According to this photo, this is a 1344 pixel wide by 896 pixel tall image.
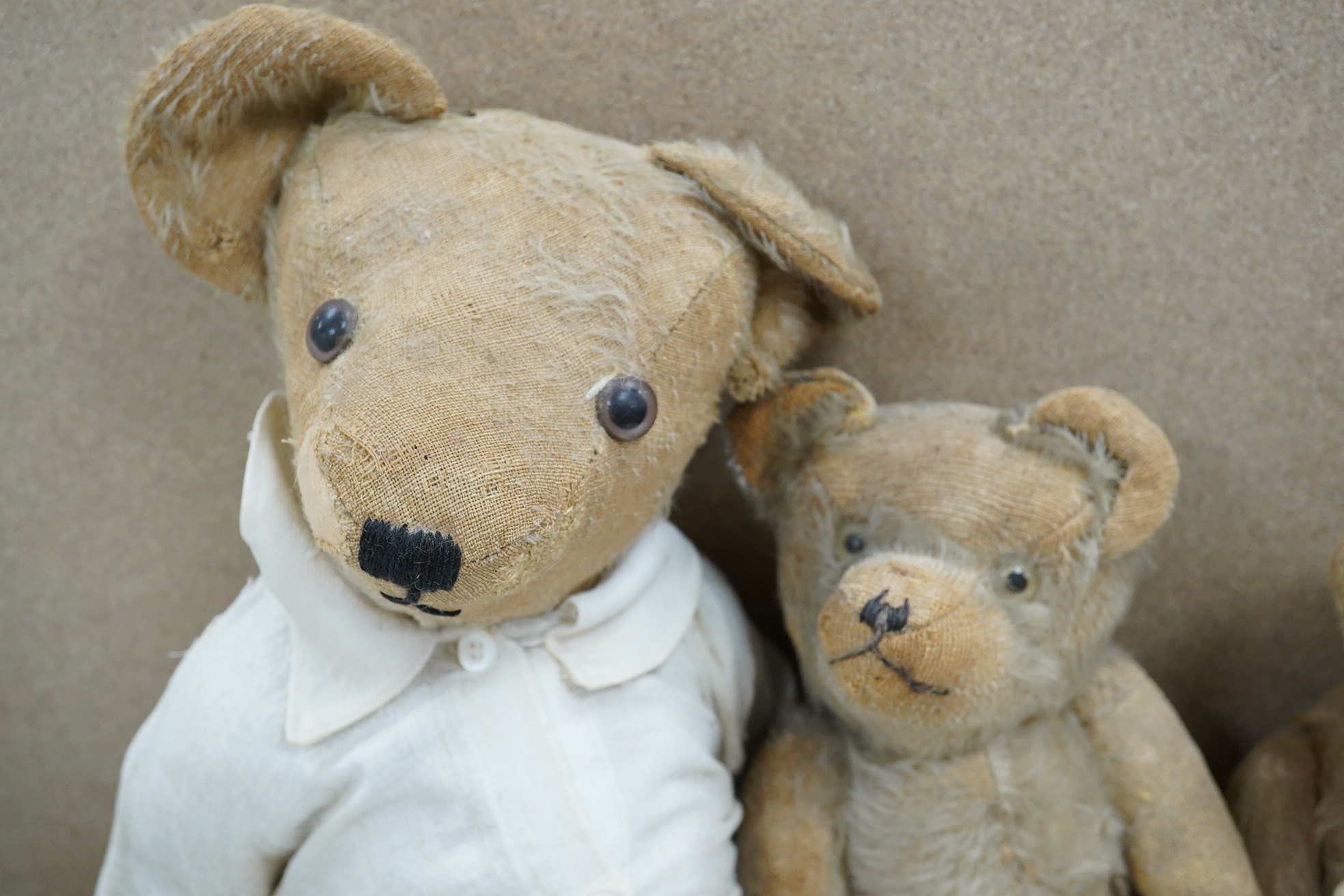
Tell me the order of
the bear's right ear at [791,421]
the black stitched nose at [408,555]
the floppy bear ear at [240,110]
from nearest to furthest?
the black stitched nose at [408,555] < the floppy bear ear at [240,110] < the bear's right ear at [791,421]

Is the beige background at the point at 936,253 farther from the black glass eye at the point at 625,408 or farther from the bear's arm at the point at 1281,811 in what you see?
the black glass eye at the point at 625,408

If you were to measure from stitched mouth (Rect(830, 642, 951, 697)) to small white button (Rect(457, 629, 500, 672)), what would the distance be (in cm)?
22

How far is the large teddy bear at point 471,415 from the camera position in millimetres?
542

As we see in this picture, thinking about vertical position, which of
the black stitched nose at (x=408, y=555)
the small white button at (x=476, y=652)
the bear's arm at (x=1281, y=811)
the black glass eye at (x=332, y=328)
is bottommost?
the small white button at (x=476, y=652)

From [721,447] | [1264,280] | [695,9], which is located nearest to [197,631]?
[721,447]

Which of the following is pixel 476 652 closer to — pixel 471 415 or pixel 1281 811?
pixel 471 415

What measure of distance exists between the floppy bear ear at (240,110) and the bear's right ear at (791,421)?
293 millimetres

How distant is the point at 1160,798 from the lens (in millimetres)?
708

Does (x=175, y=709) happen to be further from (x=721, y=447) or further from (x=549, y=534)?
(x=721, y=447)

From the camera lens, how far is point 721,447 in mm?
840

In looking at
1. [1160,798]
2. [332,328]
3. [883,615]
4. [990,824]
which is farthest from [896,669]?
[332,328]

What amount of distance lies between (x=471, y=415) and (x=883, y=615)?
262 millimetres

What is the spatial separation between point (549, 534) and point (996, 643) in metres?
0.28

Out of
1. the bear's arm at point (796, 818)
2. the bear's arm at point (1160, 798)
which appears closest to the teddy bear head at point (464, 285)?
the bear's arm at point (796, 818)
